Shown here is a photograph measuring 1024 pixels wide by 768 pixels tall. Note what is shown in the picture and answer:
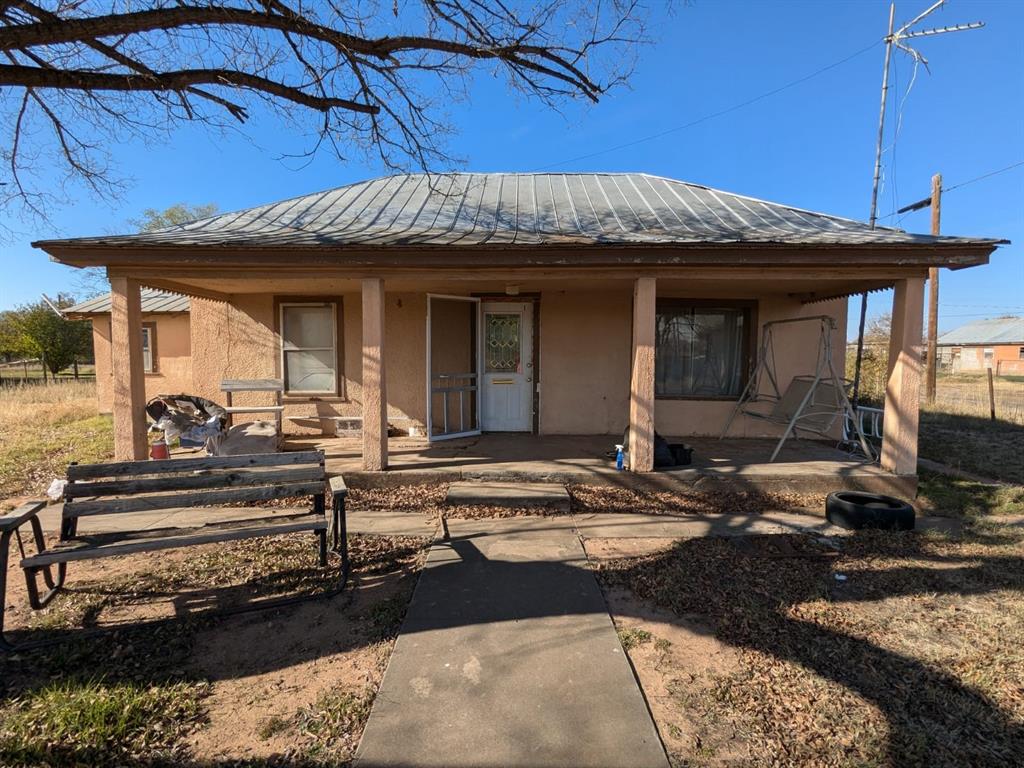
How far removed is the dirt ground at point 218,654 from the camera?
2086 millimetres

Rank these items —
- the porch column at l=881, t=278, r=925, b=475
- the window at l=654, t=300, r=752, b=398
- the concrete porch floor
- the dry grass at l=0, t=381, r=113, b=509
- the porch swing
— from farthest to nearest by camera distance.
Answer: the window at l=654, t=300, r=752, b=398 < the dry grass at l=0, t=381, r=113, b=509 < the porch swing < the concrete porch floor < the porch column at l=881, t=278, r=925, b=475

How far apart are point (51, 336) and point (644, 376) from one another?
2849 cm

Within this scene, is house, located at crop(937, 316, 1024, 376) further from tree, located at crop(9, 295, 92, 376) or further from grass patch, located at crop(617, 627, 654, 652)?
tree, located at crop(9, 295, 92, 376)

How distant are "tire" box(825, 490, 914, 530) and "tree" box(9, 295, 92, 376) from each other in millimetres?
29847

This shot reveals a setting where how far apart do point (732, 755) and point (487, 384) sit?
6.29 meters

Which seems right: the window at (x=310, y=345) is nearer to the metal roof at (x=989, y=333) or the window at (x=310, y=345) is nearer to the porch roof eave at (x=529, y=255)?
the porch roof eave at (x=529, y=255)

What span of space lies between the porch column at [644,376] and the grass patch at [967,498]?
3066 mm

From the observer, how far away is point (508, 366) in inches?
315

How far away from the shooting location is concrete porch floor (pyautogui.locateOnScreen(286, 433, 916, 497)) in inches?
219

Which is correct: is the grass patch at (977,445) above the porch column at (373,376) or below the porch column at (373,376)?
below

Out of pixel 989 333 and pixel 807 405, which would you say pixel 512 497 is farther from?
pixel 989 333

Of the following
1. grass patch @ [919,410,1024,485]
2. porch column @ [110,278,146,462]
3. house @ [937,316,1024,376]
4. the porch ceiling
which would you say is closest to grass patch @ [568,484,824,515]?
the porch ceiling

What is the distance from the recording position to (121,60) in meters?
4.77

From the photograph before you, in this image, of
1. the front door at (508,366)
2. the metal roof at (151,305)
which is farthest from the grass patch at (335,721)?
the metal roof at (151,305)
